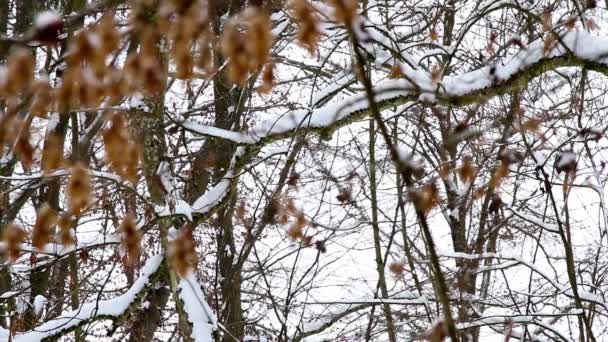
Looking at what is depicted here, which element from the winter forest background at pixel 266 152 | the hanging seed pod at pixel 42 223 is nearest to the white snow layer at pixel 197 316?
the winter forest background at pixel 266 152

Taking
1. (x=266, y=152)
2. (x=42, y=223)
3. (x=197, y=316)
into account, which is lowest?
(x=42, y=223)

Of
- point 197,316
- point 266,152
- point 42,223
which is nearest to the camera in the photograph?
point 42,223

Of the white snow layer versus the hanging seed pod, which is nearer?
the hanging seed pod

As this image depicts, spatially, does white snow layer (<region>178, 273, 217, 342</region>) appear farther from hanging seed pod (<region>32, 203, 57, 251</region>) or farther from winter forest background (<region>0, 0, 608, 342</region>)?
hanging seed pod (<region>32, 203, 57, 251</region>)

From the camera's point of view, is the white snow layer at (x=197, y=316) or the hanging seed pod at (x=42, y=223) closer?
the hanging seed pod at (x=42, y=223)

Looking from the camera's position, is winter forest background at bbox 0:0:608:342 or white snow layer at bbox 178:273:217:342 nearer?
winter forest background at bbox 0:0:608:342

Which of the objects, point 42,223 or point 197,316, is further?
point 197,316

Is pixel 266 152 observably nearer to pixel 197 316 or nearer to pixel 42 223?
pixel 197 316

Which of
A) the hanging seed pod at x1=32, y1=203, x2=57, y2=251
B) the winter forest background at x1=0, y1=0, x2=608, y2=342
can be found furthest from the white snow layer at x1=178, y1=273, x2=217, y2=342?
the hanging seed pod at x1=32, y1=203, x2=57, y2=251

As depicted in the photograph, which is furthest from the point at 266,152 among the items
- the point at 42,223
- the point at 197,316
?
the point at 42,223

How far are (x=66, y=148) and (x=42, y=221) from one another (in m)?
6.93

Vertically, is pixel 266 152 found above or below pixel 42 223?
above

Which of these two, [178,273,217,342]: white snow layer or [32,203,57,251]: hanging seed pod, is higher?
[178,273,217,342]: white snow layer

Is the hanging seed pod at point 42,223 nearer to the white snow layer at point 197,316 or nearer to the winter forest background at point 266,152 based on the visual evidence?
the winter forest background at point 266,152
